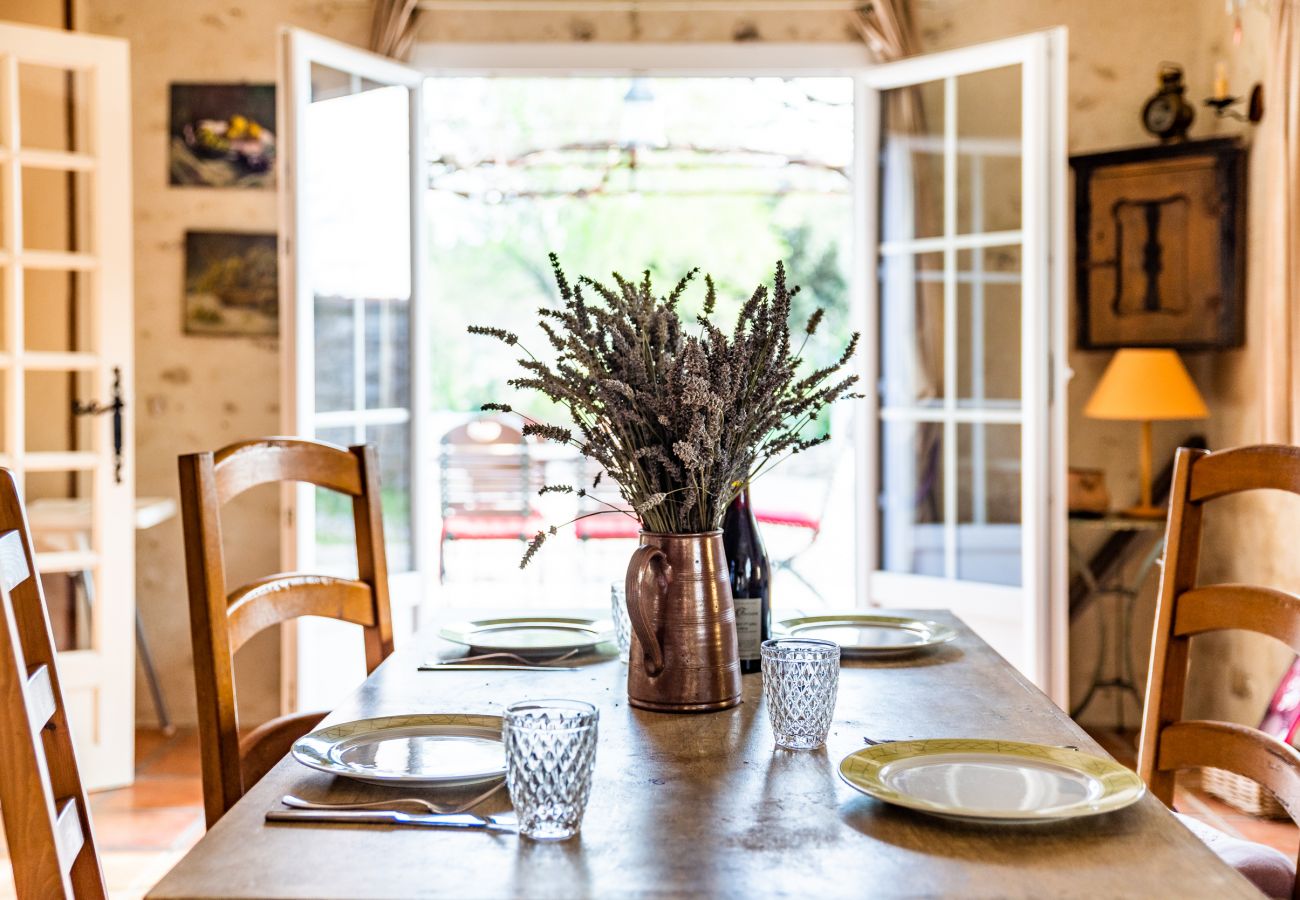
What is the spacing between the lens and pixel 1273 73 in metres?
3.60

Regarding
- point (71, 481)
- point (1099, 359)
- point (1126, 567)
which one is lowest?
point (1126, 567)

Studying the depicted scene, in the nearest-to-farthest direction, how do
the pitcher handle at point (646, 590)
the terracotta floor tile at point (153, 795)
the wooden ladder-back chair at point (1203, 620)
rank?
the pitcher handle at point (646, 590)
the wooden ladder-back chair at point (1203, 620)
the terracotta floor tile at point (153, 795)

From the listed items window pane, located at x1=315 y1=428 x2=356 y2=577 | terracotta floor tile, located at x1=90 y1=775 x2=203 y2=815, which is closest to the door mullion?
window pane, located at x1=315 y1=428 x2=356 y2=577

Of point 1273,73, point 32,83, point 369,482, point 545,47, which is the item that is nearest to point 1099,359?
point 1273,73

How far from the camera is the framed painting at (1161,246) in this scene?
3.97 metres

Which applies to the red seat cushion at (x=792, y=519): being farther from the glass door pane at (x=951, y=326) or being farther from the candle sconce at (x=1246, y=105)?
the candle sconce at (x=1246, y=105)

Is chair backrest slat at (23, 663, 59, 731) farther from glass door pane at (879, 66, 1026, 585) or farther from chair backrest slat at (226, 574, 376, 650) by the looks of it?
glass door pane at (879, 66, 1026, 585)

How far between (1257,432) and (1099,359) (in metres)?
0.68

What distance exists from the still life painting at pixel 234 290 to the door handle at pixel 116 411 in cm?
72

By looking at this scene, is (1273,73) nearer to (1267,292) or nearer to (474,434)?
(1267,292)

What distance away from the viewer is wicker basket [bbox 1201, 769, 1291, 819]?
3.56 meters

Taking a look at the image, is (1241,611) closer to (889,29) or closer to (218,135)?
(889,29)

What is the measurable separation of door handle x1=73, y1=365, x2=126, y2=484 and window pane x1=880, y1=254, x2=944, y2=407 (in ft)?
7.94

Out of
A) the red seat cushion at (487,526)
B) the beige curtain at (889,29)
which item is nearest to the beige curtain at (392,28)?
the beige curtain at (889,29)
